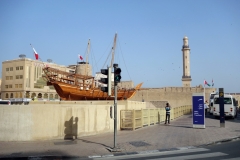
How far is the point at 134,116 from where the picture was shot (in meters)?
15.2

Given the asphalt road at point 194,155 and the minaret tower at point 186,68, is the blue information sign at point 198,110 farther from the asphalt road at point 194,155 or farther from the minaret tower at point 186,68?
the minaret tower at point 186,68

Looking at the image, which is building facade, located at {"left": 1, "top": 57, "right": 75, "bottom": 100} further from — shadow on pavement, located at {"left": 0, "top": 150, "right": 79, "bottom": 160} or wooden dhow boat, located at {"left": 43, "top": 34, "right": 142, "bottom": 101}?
shadow on pavement, located at {"left": 0, "top": 150, "right": 79, "bottom": 160}

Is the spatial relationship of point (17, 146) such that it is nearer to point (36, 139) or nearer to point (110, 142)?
point (36, 139)

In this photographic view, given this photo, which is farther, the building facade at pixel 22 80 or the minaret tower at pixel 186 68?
the minaret tower at pixel 186 68

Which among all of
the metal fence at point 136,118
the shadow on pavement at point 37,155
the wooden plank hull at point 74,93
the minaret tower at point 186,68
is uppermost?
the minaret tower at point 186,68

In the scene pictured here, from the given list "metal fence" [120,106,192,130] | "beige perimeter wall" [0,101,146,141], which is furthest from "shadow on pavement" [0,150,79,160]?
"metal fence" [120,106,192,130]

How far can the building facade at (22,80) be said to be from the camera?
74.2m

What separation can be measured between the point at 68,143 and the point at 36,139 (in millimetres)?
1749

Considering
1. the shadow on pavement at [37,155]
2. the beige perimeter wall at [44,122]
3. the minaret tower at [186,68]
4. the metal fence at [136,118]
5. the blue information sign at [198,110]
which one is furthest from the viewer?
the minaret tower at [186,68]

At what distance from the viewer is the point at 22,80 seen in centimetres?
7419

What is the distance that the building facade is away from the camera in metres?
74.2

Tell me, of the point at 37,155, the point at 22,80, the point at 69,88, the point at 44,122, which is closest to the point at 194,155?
the point at 37,155

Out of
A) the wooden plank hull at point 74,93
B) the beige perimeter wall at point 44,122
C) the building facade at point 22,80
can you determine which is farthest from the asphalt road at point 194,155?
the building facade at point 22,80

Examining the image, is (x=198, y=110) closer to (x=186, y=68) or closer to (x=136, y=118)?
(x=136, y=118)
